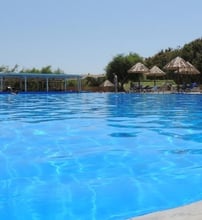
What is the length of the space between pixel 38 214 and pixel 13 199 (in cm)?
46

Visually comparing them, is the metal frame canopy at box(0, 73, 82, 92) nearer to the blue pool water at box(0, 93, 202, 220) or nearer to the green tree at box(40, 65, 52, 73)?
the green tree at box(40, 65, 52, 73)

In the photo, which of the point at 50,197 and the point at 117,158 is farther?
the point at 117,158

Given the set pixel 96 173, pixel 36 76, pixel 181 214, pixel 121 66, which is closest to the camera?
pixel 181 214

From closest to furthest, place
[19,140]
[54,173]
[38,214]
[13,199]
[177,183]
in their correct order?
1. [38,214]
2. [13,199]
3. [177,183]
4. [54,173]
5. [19,140]

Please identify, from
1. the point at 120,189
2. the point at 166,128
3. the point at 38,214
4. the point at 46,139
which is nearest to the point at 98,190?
the point at 120,189

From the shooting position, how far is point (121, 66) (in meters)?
43.5

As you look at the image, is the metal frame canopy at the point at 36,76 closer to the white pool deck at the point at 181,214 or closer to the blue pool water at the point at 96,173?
the blue pool water at the point at 96,173

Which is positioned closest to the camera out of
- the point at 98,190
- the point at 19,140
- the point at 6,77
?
the point at 98,190

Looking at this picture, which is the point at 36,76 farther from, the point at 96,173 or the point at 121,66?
the point at 96,173

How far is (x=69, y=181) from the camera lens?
4.36 m

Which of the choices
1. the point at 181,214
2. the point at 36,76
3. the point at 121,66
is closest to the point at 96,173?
the point at 181,214

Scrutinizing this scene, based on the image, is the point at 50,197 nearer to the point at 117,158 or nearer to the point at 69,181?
the point at 69,181

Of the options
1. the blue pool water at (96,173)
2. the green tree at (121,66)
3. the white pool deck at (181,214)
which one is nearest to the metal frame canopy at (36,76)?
Answer: the green tree at (121,66)

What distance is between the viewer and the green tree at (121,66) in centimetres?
4344
